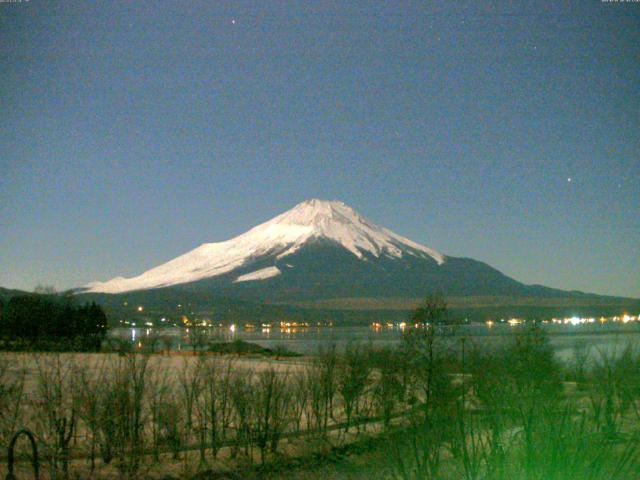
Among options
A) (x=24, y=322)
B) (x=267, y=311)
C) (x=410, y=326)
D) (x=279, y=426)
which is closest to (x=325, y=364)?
(x=410, y=326)

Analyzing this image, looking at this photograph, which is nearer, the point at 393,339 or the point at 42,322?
the point at 42,322

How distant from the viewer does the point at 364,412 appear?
60.0ft

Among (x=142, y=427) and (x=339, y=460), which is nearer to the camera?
(x=142, y=427)

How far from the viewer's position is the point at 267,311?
182 m

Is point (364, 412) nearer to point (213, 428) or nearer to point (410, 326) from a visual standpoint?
point (410, 326)

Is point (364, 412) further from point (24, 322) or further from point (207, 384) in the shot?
point (24, 322)

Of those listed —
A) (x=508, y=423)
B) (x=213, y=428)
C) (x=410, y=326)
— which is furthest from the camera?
(x=410, y=326)

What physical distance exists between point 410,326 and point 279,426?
22.1 ft

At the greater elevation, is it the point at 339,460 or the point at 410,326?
the point at 410,326

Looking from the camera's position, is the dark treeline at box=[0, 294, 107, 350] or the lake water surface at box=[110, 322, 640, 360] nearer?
the lake water surface at box=[110, 322, 640, 360]

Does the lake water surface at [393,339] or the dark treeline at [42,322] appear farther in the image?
the dark treeline at [42,322]

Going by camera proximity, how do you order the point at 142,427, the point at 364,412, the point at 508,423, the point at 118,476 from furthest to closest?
the point at 364,412, the point at 142,427, the point at 118,476, the point at 508,423

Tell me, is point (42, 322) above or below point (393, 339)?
above

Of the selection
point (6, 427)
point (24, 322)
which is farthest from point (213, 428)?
point (24, 322)
